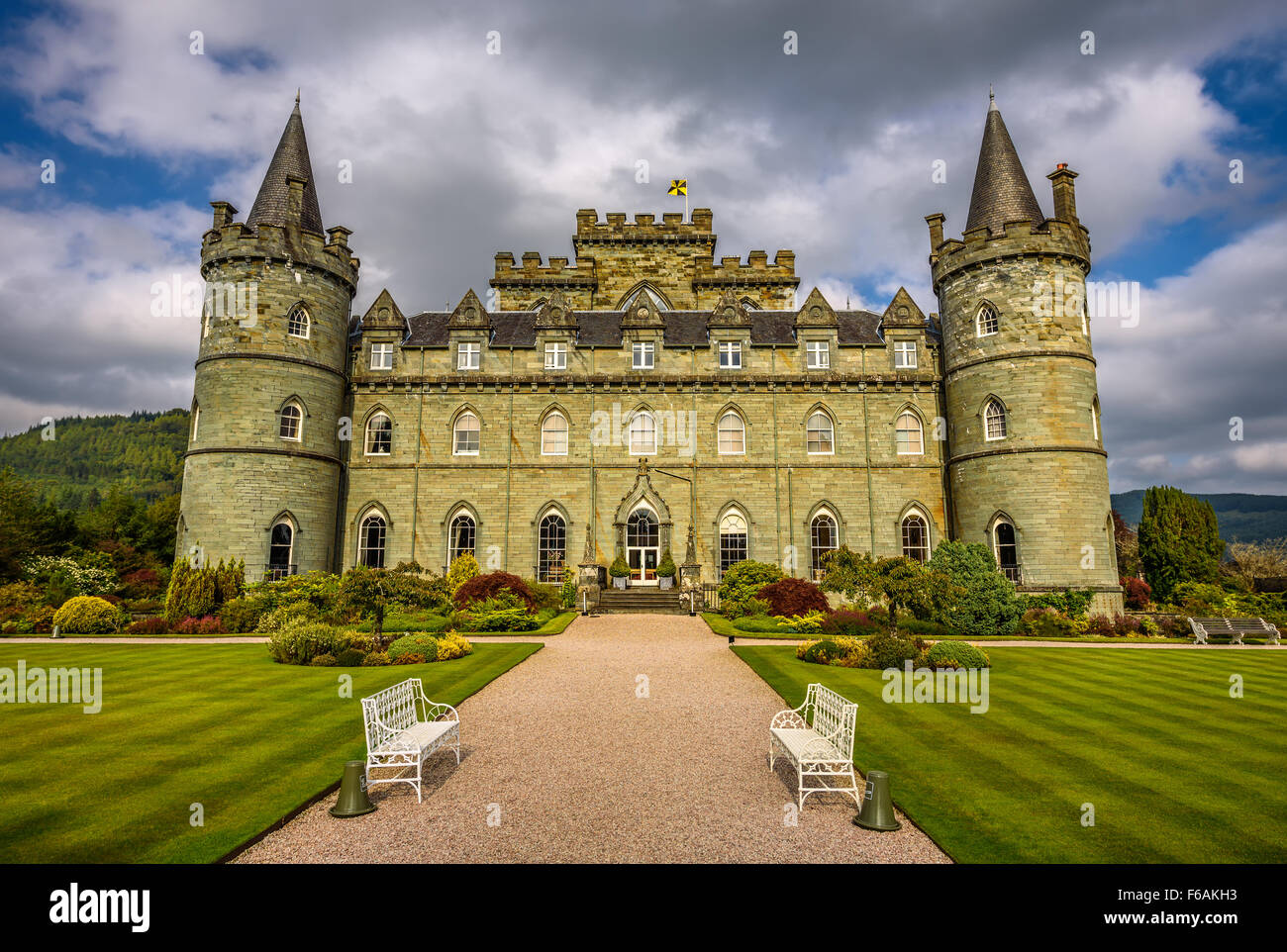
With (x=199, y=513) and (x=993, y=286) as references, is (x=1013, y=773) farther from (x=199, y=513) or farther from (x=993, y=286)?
(x=199, y=513)

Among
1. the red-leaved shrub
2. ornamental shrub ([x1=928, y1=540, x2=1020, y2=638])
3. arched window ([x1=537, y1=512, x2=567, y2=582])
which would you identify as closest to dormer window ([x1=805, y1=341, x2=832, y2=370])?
ornamental shrub ([x1=928, y1=540, x2=1020, y2=638])

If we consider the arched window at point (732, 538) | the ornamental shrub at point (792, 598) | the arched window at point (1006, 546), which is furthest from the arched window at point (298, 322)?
the arched window at point (1006, 546)

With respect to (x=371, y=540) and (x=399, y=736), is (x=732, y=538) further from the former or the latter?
(x=399, y=736)

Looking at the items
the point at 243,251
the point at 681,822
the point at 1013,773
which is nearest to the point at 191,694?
the point at 681,822

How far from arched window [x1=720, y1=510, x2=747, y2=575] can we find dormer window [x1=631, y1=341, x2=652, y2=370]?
8.41 metres

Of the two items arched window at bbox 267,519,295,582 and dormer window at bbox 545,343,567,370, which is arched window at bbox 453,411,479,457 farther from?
arched window at bbox 267,519,295,582

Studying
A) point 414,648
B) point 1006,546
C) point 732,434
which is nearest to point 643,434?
point 732,434

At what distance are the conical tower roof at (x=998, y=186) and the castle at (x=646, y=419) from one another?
118 mm

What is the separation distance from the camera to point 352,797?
732 centimetres

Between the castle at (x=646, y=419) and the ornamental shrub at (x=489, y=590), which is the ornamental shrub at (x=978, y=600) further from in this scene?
the ornamental shrub at (x=489, y=590)

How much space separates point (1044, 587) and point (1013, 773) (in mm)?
22157

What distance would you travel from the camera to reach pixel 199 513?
93.1 ft

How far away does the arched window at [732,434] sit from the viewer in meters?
32.8

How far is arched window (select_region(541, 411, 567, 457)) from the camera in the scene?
32.8 meters
